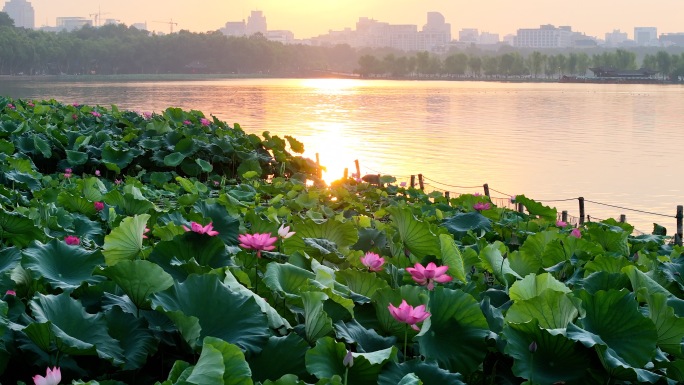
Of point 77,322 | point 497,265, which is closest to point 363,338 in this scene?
point 77,322

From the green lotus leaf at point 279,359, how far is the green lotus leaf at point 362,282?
471 mm

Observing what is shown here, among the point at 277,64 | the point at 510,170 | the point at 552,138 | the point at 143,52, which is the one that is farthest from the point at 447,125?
the point at 277,64

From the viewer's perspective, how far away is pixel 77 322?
182 centimetres

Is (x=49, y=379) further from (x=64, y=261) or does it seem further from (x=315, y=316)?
(x=64, y=261)

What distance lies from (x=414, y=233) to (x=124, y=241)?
885 mm

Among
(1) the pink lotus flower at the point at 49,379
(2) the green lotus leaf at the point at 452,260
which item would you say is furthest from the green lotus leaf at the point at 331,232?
(1) the pink lotus flower at the point at 49,379

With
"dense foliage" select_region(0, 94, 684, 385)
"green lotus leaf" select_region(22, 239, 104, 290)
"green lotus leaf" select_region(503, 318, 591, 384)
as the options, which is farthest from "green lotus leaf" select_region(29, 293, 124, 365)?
"green lotus leaf" select_region(503, 318, 591, 384)

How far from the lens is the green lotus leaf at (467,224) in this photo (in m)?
3.88

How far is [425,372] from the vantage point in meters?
1.82

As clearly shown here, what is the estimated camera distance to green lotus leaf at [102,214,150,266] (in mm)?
2328

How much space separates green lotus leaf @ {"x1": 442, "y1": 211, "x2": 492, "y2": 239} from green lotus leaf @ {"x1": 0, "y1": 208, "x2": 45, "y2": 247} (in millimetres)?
1861

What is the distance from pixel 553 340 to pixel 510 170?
19923mm

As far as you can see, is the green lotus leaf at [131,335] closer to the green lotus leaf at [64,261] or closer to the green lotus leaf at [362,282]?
the green lotus leaf at [64,261]

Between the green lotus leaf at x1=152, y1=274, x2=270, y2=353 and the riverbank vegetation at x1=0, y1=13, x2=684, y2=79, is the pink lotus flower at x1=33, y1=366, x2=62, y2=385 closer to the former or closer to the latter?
the green lotus leaf at x1=152, y1=274, x2=270, y2=353
